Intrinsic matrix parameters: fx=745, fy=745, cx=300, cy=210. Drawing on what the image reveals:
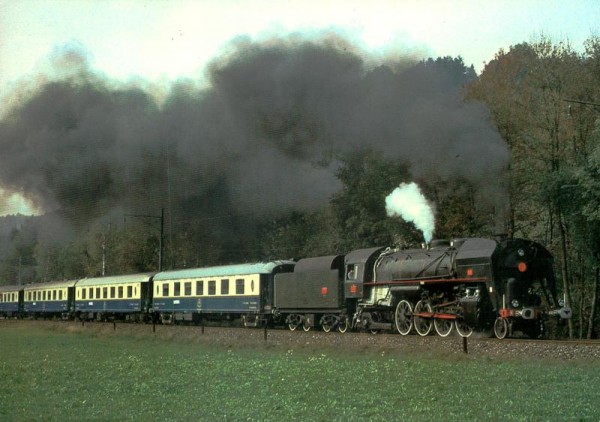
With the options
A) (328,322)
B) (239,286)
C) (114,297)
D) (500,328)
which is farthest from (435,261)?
(114,297)

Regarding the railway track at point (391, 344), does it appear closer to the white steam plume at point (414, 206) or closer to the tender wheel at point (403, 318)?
the tender wheel at point (403, 318)

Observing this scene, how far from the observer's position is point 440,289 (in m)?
19.8

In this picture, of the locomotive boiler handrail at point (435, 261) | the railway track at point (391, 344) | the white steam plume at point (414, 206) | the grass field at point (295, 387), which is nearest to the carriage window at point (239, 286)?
the railway track at point (391, 344)

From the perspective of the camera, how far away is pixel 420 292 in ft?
65.7

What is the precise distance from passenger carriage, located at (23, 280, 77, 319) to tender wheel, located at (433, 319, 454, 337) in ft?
94.8

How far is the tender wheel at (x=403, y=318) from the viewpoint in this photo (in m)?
20.6

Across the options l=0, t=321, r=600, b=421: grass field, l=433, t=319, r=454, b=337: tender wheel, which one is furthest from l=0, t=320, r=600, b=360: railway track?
l=433, t=319, r=454, b=337: tender wheel

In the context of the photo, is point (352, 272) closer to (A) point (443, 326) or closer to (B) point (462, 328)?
(A) point (443, 326)

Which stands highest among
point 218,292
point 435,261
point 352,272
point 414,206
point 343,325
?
point 414,206

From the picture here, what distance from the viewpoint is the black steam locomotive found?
60.0 ft

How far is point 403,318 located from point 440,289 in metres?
1.59

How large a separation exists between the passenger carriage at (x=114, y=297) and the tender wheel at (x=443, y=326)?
18937mm

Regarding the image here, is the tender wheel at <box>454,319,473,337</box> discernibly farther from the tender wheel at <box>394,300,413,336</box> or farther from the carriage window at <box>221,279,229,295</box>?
the carriage window at <box>221,279,229,295</box>

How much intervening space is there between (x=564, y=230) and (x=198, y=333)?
14609 millimetres
